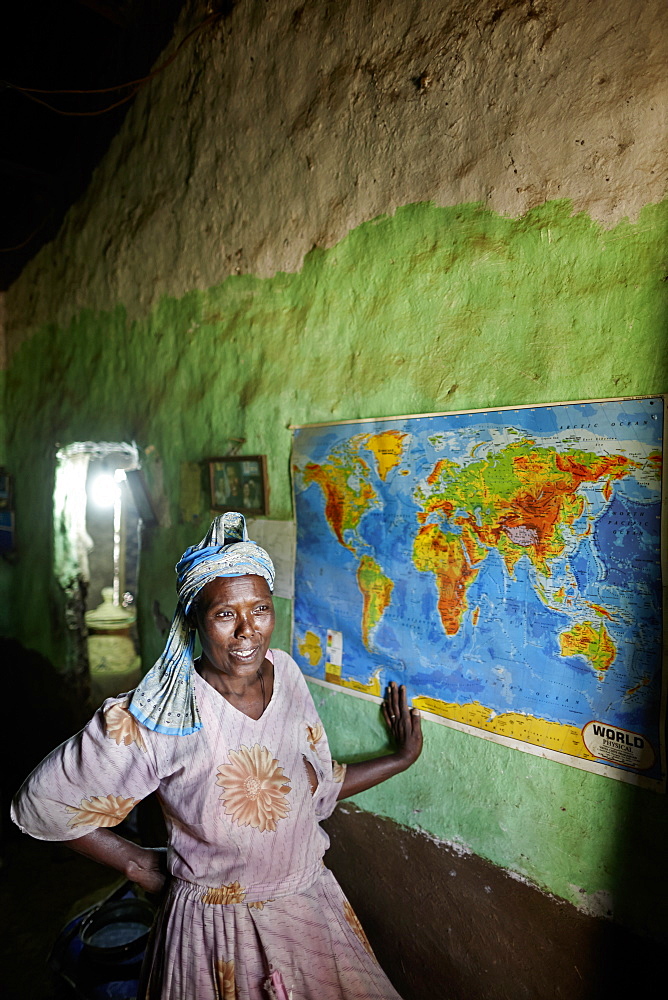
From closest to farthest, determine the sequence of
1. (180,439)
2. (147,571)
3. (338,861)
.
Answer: (338,861)
(180,439)
(147,571)

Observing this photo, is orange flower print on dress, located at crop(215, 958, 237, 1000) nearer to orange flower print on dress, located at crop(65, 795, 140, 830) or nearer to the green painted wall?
orange flower print on dress, located at crop(65, 795, 140, 830)

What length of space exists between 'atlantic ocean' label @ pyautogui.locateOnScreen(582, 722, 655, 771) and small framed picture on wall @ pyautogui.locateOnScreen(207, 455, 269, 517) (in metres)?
1.46

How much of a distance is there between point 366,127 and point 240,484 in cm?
146

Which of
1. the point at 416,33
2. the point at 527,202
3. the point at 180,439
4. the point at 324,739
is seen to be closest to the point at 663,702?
the point at 324,739

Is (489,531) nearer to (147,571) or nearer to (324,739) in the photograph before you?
(324,739)

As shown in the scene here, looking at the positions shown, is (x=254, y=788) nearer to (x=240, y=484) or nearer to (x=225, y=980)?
(x=225, y=980)

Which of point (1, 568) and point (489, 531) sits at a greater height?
point (489, 531)

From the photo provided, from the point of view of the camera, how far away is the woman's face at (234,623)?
1.58 meters

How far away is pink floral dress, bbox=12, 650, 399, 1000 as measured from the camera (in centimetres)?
146

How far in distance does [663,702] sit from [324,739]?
988 millimetres

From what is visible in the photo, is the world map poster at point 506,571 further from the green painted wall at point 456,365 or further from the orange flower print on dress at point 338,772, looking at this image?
the orange flower print on dress at point 338,772

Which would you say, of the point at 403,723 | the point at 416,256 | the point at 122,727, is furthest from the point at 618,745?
the point at 416,256

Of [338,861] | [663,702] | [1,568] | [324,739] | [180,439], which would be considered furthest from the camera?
A: [1,568]

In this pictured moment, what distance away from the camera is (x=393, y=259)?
1.92 m
